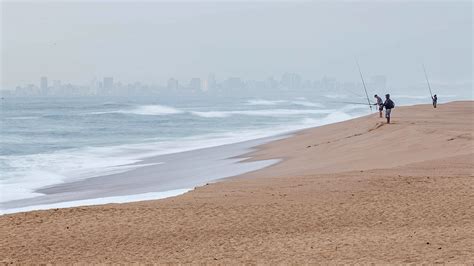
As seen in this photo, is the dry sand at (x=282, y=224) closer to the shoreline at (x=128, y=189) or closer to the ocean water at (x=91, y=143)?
the shoreline at (x=128, y=189)

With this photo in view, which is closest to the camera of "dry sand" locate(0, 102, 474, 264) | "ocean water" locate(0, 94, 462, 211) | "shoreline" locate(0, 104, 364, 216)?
"dry sand" locate(0, 102, 474, 264)

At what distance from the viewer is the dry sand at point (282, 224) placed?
9.33 meters

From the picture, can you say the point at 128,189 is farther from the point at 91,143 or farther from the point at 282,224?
the point at 91,143

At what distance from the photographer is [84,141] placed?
34.3 meters

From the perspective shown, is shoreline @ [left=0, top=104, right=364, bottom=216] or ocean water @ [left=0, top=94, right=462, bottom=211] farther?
ocean water @ [left=0, top=94, right=462, bottom=211]

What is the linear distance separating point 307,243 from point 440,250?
181cm

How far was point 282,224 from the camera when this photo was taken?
11039 mm

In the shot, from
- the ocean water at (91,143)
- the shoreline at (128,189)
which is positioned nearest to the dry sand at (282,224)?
the shoreline at (128,189)

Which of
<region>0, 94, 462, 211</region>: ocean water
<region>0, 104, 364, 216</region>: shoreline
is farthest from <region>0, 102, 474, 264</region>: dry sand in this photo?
<region>0, 94, 462, 211</region>: ocean water

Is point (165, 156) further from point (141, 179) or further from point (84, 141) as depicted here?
point (84, 141)

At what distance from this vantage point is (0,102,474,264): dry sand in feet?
30.6

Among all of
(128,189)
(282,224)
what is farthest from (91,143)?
(282,224)

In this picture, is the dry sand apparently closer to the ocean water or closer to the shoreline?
the shoreline

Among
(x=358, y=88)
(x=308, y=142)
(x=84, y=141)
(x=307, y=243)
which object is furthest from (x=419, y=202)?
(x=358, y=88)
